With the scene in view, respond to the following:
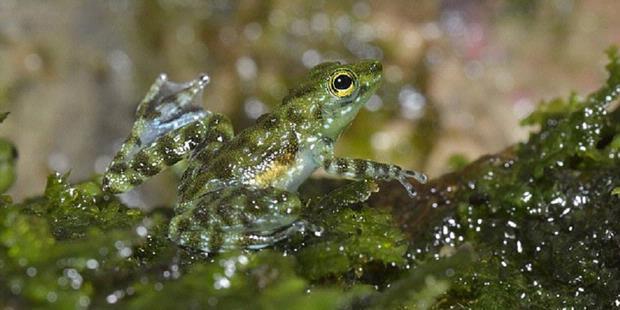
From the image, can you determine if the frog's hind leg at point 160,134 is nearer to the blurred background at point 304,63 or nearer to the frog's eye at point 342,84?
the frog's eye at point 342,84

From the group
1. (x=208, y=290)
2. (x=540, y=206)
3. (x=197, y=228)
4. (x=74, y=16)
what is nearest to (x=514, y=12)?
(x=74, y=16)

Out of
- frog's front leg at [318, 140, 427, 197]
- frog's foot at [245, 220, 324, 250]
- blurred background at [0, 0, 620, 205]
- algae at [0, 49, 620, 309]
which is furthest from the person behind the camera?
blurred background at [0, 0, 620, 205]

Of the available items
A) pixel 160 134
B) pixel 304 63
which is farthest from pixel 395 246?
pixel 304 63

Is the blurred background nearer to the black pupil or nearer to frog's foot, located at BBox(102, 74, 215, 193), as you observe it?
frog's foot, located at BBox(102, 74, 215, 193)

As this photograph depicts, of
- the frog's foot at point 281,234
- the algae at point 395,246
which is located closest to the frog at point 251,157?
the frog's foot at point 281,234

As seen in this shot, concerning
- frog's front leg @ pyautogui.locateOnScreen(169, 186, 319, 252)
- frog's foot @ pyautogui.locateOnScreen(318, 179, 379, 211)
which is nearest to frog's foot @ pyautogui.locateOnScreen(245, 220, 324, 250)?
frog's front leg @ pyautogui.locateOnScreen(169, 186, 319, 252)

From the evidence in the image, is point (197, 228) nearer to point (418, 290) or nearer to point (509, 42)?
point (418, 290)
